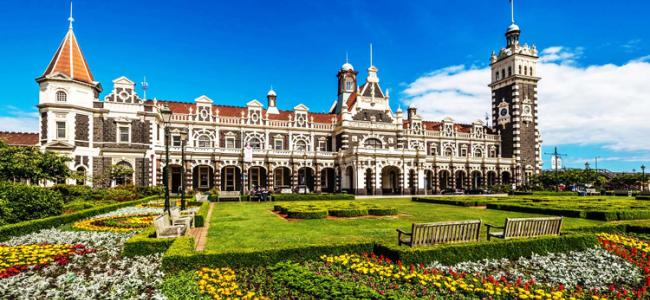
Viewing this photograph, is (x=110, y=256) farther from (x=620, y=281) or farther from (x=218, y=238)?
(x=620, y=281)

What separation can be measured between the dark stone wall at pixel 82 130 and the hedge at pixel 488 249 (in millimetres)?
38457

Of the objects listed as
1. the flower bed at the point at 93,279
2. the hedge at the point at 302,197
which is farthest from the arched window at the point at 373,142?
the flower bed at the point at 93,279

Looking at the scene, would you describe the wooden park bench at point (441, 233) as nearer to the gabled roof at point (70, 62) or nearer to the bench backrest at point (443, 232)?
the bench backrest at point (443, 232)

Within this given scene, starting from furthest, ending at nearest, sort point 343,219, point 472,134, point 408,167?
point 472,134
point 408,167
point 343,219

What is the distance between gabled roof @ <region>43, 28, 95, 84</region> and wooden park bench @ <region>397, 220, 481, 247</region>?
4068cm

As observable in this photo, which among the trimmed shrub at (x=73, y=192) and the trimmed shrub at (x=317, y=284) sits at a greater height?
the trimmed shrub at (x=73, y=192)

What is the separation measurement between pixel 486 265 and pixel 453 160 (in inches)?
1855

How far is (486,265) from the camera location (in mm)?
9352

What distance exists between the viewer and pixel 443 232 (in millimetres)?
9930

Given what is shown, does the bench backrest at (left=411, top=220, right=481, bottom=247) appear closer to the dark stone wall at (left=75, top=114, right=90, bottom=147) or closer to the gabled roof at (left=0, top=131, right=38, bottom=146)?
the dark stone wall at (left=75, top=114, right=90, bottom=147)

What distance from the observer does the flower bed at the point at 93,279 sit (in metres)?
7.35

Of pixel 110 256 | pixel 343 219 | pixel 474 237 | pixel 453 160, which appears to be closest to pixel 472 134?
pixel 453 160

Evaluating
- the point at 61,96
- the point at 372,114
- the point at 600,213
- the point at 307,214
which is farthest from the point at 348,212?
the point at 61,96

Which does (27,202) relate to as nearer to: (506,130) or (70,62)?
(70,62)
